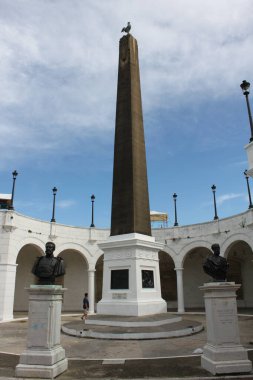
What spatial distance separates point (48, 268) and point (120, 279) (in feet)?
25.4

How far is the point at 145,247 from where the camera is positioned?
1527cm

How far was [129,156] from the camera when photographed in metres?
16.5

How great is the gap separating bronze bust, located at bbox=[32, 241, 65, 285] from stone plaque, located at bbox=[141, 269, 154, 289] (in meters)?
7.58

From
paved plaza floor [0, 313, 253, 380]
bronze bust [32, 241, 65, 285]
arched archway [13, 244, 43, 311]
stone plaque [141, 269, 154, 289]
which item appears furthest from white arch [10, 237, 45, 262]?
bronze bust [32, 241, 65, 285]

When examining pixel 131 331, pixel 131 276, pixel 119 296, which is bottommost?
pixel 131 331

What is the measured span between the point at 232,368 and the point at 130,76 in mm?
15202

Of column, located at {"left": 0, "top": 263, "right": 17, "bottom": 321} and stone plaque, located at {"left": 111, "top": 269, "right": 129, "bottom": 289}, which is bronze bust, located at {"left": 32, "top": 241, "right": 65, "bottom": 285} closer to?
stone plaque, located at {"left": 111, "top": 269, "right": 129, "bottom": 289}

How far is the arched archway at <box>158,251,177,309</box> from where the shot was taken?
2997 cm

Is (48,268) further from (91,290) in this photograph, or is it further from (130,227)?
(91,290)

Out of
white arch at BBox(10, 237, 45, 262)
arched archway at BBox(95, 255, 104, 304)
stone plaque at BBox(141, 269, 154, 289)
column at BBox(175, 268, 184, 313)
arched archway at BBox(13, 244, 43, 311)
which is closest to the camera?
→ stone plaque at BBox(141, 269, 154, 289)

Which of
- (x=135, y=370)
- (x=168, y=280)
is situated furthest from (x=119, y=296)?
(x=168, y=280)

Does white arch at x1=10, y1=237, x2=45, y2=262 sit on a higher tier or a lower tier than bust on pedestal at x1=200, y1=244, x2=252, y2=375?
higher

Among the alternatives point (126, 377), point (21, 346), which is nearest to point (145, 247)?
point (21, 346)

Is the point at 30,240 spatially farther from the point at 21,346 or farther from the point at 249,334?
the point at 249,334
